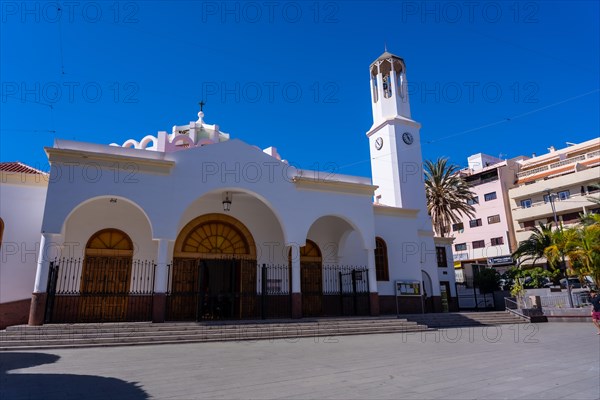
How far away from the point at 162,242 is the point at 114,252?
2437 mm

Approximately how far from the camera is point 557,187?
37.7 meters

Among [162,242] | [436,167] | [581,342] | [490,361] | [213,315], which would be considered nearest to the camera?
[490,361]

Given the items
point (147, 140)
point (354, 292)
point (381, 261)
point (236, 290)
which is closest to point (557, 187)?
point (381, 261)

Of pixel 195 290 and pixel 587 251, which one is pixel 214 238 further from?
pixel 587 251

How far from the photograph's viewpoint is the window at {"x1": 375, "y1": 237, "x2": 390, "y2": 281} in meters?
A: 18.1

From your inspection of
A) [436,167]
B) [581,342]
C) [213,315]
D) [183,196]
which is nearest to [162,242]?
[183,196]

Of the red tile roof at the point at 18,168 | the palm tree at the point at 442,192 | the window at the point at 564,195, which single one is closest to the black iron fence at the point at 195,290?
the red tile roof at the point at 18,168

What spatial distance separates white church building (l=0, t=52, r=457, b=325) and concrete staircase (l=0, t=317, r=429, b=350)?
0.99 meters

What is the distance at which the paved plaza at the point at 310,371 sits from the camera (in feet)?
16.5

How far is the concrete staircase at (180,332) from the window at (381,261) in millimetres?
4098

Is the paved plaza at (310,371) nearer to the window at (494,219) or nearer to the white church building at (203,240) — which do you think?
the white church building at (203,240)

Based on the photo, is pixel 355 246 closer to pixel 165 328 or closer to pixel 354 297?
pixel 354 297

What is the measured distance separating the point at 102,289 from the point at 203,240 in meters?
3.82

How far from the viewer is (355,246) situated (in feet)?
60.0
